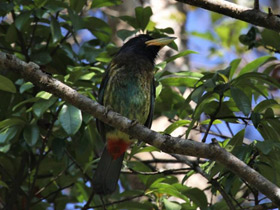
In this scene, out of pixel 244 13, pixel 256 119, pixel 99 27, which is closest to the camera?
pixel 256 119

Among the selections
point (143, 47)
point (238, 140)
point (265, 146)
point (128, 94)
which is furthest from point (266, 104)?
point (143, 47)

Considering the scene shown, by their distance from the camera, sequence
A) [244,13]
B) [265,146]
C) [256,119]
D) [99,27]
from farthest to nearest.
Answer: [99,27] → [244,13] → [256,119] → [265,146]

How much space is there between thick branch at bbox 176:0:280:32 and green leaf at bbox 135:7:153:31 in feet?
2.41

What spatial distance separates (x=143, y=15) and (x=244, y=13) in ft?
3.18

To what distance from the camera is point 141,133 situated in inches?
104

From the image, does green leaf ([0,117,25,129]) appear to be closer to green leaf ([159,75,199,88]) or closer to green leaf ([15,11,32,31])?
green leaf ([15,11,32,31])

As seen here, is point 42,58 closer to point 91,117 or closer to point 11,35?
point 11,35

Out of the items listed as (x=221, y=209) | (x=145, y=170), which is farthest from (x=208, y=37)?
(x=221, y=209)

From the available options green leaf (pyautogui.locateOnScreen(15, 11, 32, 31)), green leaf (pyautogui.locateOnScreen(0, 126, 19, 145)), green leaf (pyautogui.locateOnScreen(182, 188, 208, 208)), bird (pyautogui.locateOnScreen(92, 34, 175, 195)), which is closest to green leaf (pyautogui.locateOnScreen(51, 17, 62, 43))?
green leaf (pyautogui.locateOnScreen(15, 11, 32, 31))

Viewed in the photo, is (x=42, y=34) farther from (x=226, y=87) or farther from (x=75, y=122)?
(x=226, y=87)

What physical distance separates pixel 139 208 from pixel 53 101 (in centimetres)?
90

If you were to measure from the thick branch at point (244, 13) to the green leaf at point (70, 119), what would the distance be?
3.22 feet

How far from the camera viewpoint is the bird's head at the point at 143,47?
3.86m

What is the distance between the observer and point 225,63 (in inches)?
273
